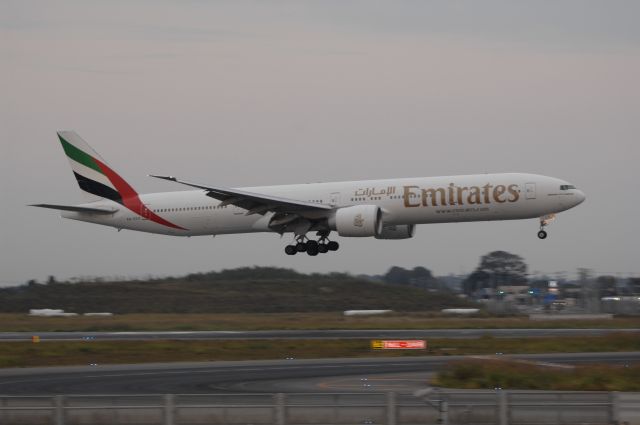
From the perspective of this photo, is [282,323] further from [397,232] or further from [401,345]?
[401,345]

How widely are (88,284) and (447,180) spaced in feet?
119

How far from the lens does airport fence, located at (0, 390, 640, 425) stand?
56.6 ft

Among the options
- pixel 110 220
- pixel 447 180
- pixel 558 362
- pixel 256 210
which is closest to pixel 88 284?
pixel 110 220

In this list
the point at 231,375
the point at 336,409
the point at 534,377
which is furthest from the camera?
the point at 231,375

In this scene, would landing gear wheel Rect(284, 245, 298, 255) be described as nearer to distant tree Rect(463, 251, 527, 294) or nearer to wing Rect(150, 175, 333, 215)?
wing Rect(150, 175, 333, 215)

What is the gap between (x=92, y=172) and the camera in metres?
56.5

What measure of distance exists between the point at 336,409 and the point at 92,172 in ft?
134

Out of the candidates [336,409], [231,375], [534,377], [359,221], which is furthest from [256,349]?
[336,409]

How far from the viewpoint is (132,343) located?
39.0 meters

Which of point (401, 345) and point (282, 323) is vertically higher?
point (282, 323)

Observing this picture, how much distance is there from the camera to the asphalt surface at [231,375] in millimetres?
Result: 26109

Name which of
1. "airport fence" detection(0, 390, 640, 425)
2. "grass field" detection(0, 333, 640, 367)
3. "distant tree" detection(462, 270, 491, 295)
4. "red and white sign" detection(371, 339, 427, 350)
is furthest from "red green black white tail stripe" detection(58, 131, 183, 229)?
"distant tree" detection(462, 270, 491, 295)

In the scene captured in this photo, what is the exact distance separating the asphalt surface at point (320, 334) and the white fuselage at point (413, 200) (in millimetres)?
5678

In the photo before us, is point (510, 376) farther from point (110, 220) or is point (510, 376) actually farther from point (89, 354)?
point (110, 220)
